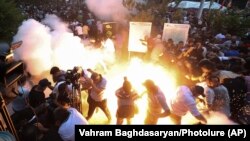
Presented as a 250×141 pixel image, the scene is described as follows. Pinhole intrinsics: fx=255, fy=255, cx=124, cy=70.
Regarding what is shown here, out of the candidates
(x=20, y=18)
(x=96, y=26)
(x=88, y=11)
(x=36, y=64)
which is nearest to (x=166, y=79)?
(x=36, y=64)

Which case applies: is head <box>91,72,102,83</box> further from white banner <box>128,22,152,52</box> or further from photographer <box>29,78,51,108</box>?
white banner <box>128,22,152,52</box>

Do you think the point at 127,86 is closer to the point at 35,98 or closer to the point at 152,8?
the point at 35,98

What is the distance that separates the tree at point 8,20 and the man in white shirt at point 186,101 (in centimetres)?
988

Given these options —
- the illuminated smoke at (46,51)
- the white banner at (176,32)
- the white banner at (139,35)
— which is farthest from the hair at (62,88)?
the white banner at (176,32)

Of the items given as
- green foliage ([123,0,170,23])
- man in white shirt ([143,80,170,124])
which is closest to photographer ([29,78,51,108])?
man in white shirt ([143,80,170,124])

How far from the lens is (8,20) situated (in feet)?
42.4

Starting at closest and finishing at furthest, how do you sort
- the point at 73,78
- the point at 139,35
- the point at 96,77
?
the point at 73,78 < the point at 96,77 < the point at 139,35

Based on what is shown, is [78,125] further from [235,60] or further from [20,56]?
[235,60]

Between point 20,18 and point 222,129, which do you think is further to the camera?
point 20,18

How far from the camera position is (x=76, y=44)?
32.6ft

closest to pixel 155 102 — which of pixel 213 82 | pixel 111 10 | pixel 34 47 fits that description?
pixel 213 82

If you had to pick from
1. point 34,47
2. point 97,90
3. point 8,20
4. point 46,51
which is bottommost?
point 97,90

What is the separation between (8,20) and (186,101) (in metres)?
11.0

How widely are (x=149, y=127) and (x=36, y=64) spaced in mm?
5281
